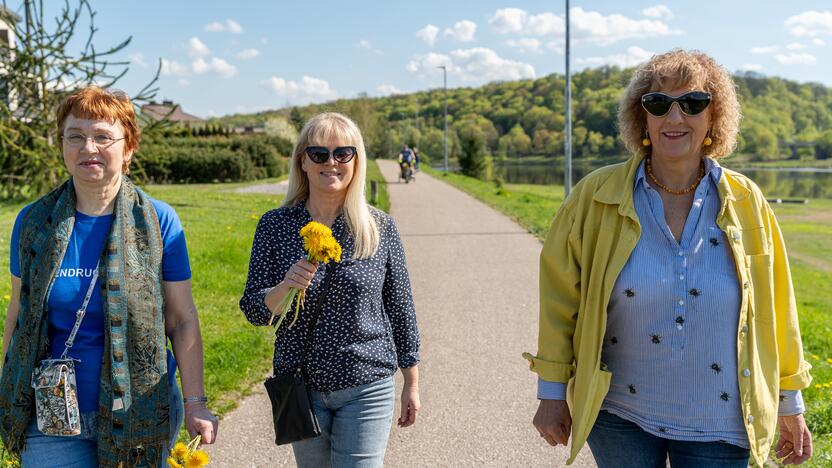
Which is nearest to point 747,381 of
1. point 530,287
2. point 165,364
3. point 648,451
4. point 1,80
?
point 648,451

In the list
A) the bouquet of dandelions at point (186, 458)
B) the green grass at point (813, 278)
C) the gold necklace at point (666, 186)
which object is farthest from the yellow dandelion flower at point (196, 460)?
the green grass at point (813, 278)

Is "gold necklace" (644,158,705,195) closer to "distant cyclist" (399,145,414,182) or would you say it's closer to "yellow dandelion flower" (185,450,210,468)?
"yellow dandelion flower" (185,450,210,468)

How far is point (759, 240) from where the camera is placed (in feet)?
7.32

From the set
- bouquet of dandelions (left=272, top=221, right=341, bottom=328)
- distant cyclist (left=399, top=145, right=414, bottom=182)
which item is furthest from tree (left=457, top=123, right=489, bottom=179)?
bouquet of dandelions (left=272, top=221, right=341, bottom=328)

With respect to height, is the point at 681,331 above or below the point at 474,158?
above

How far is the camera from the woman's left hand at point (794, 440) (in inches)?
92.4

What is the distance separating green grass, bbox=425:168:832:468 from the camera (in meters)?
4.37

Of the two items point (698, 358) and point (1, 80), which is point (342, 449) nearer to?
point (698, 358)

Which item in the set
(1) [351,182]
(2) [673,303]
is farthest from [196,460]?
(2) [673,303]

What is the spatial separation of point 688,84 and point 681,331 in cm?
77

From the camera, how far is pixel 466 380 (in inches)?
208

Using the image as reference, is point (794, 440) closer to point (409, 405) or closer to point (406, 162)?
point (409, 405)

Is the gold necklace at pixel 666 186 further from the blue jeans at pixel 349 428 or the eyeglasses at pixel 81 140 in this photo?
the eyeglasses at pixel 81 140

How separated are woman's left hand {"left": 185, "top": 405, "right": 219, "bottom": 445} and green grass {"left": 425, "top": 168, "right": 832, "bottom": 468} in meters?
2.99
